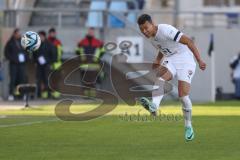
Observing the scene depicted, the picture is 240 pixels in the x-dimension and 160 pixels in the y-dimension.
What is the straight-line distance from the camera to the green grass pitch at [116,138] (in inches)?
462

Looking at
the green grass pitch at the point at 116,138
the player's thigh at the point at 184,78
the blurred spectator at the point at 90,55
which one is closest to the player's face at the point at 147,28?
the player's thigh at the point at 184,78

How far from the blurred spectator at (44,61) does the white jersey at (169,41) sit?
12.8 m

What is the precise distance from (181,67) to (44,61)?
13635 mm

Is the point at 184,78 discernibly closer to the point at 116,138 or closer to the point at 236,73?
the point at 116,138

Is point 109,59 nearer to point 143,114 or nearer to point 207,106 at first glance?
point 207,106

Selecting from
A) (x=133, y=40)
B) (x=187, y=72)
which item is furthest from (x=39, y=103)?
(x=187, y=72)

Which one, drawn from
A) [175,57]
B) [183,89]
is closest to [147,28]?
[175,57]

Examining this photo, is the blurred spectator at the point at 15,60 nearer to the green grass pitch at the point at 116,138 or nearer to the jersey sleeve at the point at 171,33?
the green grass pitch at the point at 116,138

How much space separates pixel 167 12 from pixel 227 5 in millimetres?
9811

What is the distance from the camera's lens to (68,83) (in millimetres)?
A: 28375

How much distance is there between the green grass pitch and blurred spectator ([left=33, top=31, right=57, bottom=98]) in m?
6.84

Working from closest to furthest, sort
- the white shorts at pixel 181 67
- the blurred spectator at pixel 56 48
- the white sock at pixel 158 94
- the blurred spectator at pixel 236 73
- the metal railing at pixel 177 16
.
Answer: the white shorts at pixel 181 67 < the white sock at pixel 158 94 < the blurred spectator at pixel 56 48 < the blurred spectator at pixel 236 73 < the metal railing at pixel 177 16

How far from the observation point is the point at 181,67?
46.2ft

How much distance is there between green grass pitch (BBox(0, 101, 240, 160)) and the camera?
11.7m
